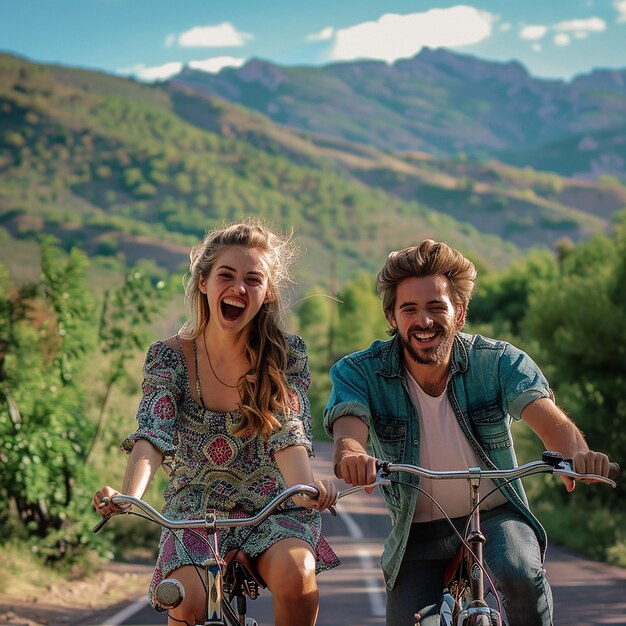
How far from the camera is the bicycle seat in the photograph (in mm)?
4270

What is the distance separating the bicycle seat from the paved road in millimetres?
5908

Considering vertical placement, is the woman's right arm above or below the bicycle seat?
above

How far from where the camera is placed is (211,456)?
178 inches

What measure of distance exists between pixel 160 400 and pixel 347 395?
0.71 m

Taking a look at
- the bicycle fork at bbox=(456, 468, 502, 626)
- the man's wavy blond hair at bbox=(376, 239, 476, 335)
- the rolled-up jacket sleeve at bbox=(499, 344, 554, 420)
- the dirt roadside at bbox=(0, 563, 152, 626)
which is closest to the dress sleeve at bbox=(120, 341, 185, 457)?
the man's wavy blond hair at bbox=(376, 239, 476, 335)

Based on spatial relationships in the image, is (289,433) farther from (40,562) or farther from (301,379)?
(40,562)

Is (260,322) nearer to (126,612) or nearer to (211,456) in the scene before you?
(211,456)

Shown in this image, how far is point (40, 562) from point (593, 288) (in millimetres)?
14180

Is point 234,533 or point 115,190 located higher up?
point 115,190

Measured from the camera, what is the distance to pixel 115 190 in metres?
168

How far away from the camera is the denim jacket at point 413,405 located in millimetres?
4641

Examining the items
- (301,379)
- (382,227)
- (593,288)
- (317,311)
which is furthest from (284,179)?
(301,379)

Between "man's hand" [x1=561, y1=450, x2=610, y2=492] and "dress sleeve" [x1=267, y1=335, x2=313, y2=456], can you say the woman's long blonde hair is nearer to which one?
"dress sleeve" [x1=267, y1=335, x2=313, y2=456]

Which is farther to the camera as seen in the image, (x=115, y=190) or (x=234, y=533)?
(x=115, y=190)
